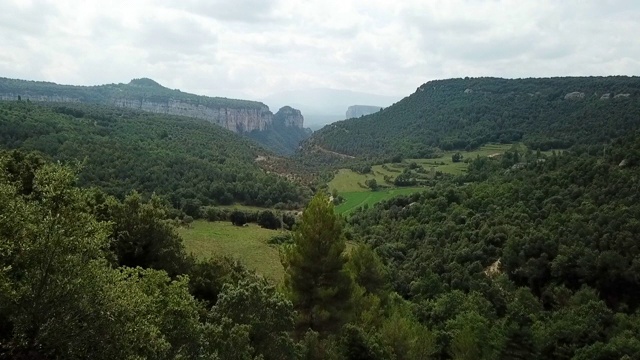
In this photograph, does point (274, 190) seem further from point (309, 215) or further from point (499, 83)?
point (499, 83)

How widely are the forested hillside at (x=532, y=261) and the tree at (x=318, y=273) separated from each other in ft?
39.4

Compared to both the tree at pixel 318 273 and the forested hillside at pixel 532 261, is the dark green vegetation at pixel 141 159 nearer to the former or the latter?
the forested hillside at pixel 532 261

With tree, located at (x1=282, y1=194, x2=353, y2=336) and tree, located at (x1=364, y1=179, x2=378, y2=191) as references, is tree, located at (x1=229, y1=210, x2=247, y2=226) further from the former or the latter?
tree, located at (x1=364, y1=179, x2=378, y2=191)

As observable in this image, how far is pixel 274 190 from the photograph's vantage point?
86312 mm

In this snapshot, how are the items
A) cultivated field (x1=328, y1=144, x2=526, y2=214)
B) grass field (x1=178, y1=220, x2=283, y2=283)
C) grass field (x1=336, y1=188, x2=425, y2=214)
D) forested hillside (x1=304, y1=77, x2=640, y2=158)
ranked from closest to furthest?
grass field (x1=178, y1=220, x2=283, y2=283), grass field (x1=336, y1=188, x2=425, y2=214), cultivated field (x1=328, y1=144, x2=526, y2=214), forested hillside (x1=304, y1=77, x2=640, y2=158)

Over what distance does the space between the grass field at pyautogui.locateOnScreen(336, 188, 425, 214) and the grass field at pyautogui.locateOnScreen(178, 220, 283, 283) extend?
30.1 m

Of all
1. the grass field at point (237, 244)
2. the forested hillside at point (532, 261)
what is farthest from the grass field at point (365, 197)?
the grass field at point (237, 244)

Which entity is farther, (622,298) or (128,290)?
(622,298)

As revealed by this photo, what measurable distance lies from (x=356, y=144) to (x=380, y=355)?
472 ft

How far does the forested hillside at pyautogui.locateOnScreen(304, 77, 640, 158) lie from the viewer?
103562 millimetres

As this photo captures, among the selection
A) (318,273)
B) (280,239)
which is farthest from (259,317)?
(280,239)

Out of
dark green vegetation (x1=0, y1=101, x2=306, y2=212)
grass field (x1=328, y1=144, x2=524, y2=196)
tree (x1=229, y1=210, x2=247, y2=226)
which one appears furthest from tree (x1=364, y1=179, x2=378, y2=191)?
tree (x1=229, y1=210, x2=247, y2=226)

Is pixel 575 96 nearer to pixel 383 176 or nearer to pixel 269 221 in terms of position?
pixel 383 176

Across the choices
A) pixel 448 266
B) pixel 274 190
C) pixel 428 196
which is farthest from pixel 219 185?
pixel 448 266
